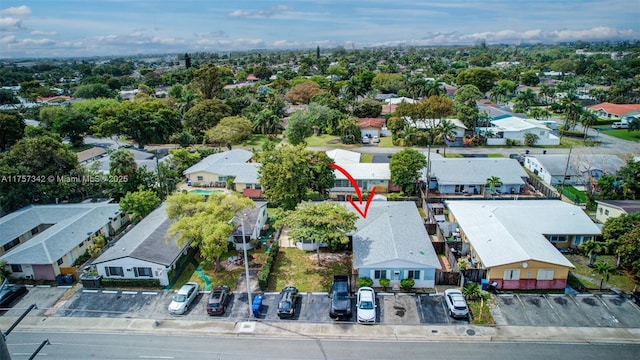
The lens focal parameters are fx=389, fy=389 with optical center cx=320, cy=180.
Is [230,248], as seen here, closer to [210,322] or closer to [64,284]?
[210,322]

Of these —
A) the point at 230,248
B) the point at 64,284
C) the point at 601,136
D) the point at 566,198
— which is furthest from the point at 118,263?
the point at 601,136

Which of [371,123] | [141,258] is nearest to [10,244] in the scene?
[141,258]

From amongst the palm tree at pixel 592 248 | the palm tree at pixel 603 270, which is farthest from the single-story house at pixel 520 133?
the palm tree at pixel 603 270

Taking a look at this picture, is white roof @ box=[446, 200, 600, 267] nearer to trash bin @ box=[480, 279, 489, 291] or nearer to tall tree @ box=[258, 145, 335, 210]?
trash bin @ box=[480, 279, 489, 291]

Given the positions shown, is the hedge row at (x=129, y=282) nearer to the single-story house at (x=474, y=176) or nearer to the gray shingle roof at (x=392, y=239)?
the gray shingle roof at (x=392, y=239)

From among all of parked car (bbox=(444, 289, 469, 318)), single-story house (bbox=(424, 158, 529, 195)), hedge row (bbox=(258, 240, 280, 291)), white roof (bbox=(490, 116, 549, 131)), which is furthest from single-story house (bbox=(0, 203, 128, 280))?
white roof (bbox=(490, 116, 549, 131))

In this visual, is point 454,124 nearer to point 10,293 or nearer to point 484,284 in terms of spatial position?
point 484,284
